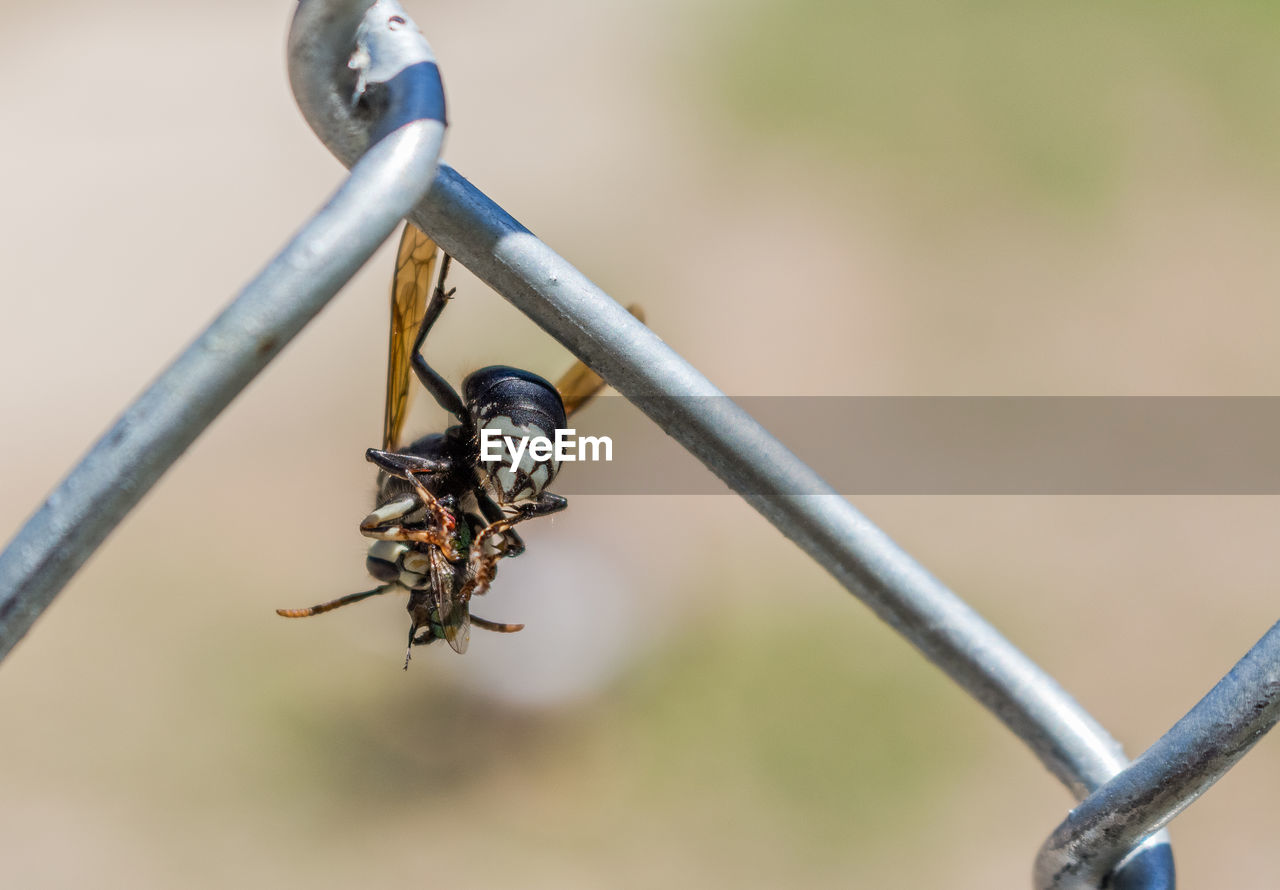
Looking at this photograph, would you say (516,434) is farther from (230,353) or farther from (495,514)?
(230,353)

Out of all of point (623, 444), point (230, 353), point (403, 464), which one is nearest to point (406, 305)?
point (403, 464)

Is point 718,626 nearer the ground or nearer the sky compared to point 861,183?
nearer the ground

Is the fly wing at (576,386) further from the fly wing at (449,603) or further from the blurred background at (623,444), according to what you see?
the fly wing at (449,603)

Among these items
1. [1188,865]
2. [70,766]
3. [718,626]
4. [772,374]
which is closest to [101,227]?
[70,766]

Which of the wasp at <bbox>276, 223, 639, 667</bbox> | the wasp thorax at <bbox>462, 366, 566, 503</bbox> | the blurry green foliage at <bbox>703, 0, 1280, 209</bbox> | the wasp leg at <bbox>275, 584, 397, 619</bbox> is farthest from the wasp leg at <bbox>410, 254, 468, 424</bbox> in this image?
the blurry green foliage at <bbox>703, 0, 1280, 209</bbox>

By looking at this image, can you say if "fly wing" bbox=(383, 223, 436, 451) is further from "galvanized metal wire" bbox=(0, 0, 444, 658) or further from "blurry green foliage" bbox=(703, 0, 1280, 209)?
"blurry green foliage" bbox=(703, 0, 1280, 209)

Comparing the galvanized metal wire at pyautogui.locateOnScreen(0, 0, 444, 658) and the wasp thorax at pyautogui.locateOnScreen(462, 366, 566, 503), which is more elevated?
the wasp thorax at pyautogui.locateOnScreen(462, 366, 566, 503)

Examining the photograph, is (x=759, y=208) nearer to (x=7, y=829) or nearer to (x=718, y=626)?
(x=718, y=626)

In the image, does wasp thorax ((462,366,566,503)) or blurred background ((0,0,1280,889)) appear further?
blurred background ((0,0,1280,889))
